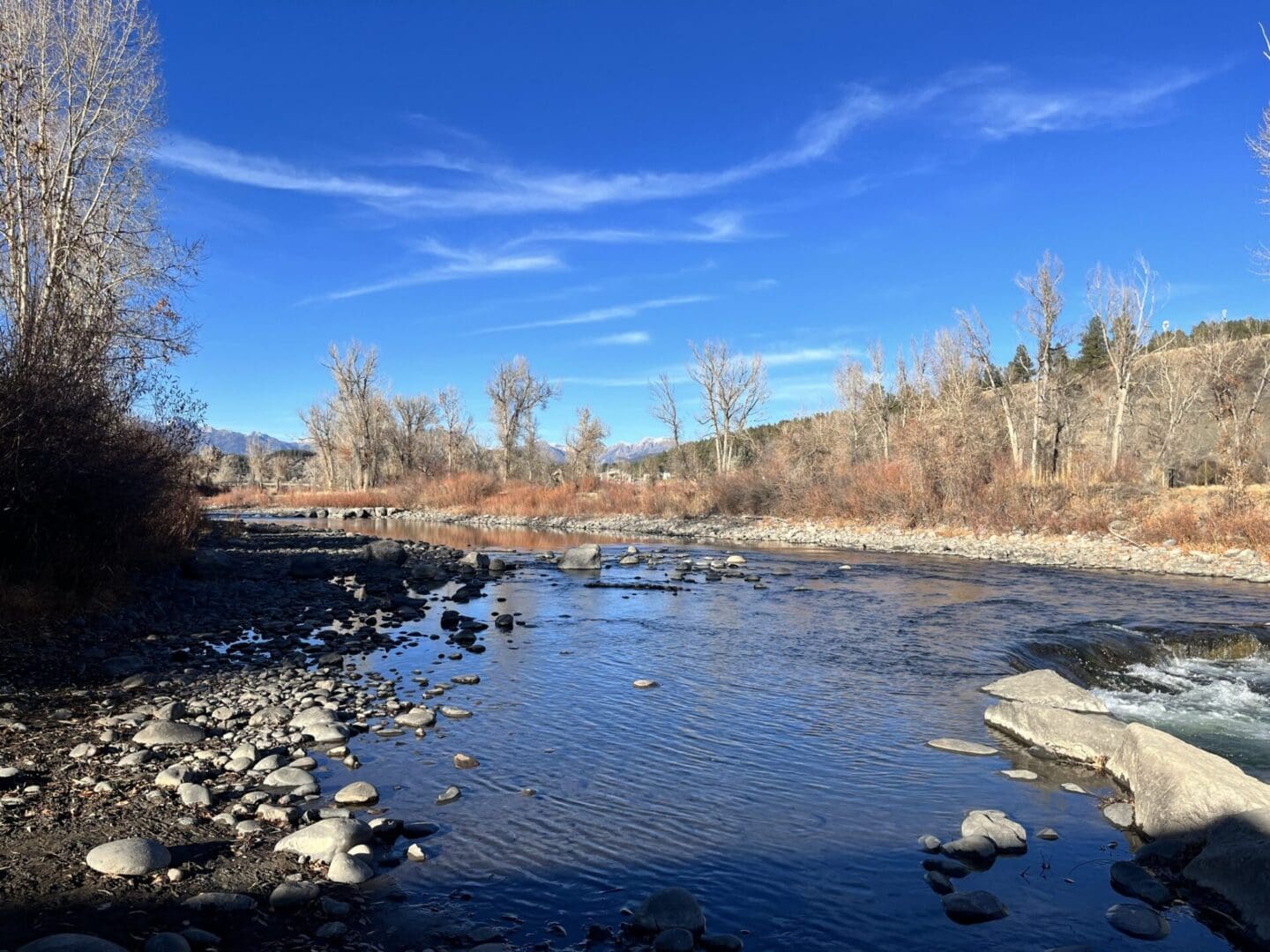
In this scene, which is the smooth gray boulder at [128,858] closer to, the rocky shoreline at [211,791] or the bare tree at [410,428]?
the rocky shoreline at [211,791]

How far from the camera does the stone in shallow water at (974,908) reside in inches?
170

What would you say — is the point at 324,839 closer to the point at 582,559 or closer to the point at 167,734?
the point at 167,734

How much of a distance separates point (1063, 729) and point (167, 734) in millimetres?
8040

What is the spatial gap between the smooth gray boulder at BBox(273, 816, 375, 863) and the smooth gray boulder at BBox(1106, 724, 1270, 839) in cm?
538

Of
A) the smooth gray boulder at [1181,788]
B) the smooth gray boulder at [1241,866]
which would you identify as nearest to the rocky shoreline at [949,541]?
the smooth gray boulder at [1181,788]

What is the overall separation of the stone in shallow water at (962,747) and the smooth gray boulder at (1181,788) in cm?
114

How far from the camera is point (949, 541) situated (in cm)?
2784

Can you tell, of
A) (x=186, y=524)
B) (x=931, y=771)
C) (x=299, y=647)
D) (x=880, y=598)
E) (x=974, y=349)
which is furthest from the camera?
(x=974, y=349)

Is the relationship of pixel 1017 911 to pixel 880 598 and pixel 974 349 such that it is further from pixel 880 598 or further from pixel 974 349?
pixel 974 349

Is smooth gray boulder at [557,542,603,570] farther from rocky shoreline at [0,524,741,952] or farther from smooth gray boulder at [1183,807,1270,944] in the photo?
smooth gray boulder at [1183,807,1270,944]

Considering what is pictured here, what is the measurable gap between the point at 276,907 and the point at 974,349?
47.4 meters

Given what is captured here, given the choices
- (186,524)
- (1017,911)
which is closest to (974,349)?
(186,524)

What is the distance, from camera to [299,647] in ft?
35.7

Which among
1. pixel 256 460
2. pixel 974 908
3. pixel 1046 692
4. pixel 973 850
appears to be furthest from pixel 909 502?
pixel 256 460
